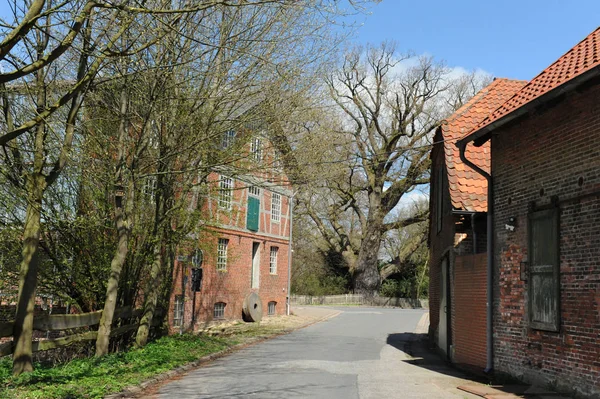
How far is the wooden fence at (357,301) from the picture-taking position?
47.8m

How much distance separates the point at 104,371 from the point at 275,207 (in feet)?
63.6

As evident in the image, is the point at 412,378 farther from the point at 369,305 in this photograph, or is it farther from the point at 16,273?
the point at 369,305

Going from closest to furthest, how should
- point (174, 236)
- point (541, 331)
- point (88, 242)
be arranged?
point (541, 331)
point (88, 242)
point (174, 236)

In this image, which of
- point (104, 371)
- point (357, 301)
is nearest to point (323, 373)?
point (104, 371)

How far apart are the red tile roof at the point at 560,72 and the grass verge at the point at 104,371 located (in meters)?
7.49

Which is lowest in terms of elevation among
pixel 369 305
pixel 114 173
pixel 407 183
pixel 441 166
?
pixel 369 305

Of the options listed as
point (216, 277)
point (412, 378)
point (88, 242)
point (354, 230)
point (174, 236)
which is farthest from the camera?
point (354, 230)

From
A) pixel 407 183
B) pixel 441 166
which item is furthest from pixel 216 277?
pixel 407 183

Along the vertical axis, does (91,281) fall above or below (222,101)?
below

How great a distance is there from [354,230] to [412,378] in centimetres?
4217

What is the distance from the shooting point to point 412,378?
455 inches

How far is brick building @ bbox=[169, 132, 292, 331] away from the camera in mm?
17875

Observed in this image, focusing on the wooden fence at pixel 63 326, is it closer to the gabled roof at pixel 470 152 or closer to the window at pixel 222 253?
the gabled roof at pixel 470 152

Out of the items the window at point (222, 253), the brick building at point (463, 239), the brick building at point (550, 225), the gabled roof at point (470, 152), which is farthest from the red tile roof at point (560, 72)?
the window at point (222, 253)
